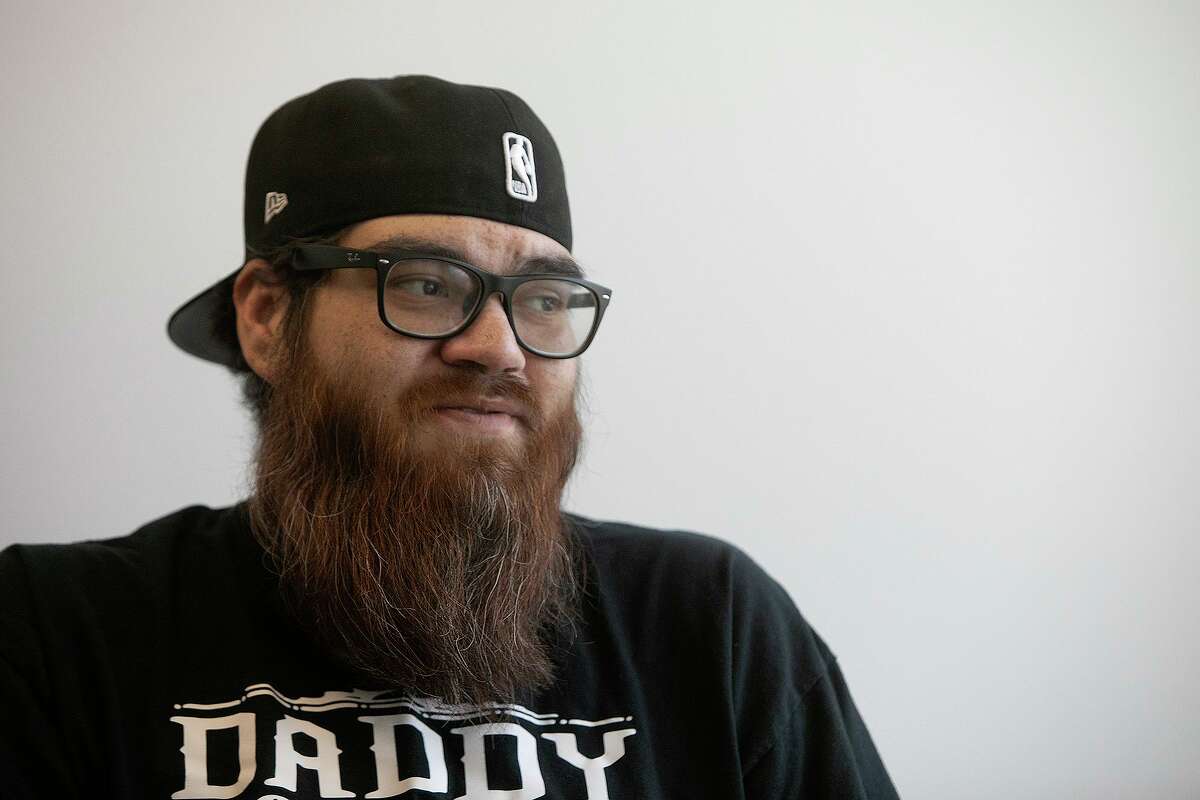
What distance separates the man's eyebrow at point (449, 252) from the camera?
1.24 metres

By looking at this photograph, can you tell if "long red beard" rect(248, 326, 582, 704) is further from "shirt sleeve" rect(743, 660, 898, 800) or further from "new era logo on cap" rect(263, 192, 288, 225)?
"shirt sleeve" rect(743, 660, 898, 800)

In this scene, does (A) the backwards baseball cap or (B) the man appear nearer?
(B) the man

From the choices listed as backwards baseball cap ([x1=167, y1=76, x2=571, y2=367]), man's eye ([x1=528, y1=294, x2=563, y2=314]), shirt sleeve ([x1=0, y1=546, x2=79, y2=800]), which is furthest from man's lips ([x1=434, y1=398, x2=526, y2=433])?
shirt sleeve ([x1=0, y1=546, x2=79, y2=800])

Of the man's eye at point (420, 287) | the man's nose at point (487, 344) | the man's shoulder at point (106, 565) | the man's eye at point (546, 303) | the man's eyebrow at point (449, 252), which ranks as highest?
the man's eyebrow at point (449, 252)

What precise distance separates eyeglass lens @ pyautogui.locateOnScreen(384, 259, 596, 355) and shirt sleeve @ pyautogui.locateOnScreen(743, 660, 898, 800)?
0.56 metres

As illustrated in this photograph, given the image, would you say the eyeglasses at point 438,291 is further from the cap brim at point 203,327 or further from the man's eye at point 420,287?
the cap brim at point 203,327

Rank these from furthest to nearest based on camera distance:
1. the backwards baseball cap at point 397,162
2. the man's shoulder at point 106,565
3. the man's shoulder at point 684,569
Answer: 1. the man's shoulder at point 684,569
2. the backwards baseball cap at point 397,162
3. the man's shoulder at point 106,565

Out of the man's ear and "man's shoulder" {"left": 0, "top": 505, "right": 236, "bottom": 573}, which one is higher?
the man's ear

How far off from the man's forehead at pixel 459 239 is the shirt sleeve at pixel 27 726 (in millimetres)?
568

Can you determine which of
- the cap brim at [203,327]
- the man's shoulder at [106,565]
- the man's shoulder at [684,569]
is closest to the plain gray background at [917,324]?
the man's shoulder at [684,569]

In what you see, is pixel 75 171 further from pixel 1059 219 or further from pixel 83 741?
pixel 1059 219

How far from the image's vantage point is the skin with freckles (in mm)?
1203

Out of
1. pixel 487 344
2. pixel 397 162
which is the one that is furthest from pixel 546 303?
pixel 397 162

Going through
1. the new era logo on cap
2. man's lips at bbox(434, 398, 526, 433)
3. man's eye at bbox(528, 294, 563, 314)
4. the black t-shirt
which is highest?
the new era logo on cap
